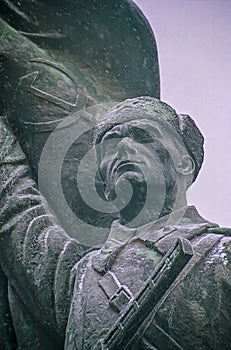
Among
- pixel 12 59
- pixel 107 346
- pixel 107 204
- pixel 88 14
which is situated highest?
pixel 88 14

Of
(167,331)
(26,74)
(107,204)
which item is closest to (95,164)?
(107,204)

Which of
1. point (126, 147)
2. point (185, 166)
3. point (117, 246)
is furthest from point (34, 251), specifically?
point (185, 166)

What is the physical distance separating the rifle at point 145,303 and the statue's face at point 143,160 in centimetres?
31

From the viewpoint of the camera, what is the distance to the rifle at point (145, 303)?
5.63 ft

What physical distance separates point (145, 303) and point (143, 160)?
479mm

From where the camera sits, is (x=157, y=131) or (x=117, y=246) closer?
(x=117, y=246)

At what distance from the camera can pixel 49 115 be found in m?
2.53

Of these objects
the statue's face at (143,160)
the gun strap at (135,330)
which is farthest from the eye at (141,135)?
the gun strap at (135,330)

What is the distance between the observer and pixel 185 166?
7.11ft

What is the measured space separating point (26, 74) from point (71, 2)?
355 mm

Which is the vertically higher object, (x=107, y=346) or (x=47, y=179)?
(x=47, y=179)

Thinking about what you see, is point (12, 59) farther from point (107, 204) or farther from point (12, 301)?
point (12, 301)

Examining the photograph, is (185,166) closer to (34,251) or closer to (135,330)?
(34,251)

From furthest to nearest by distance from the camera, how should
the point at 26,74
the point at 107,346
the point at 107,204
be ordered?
the point at 26,74 → the point at 107,204 → the point at 107,346
